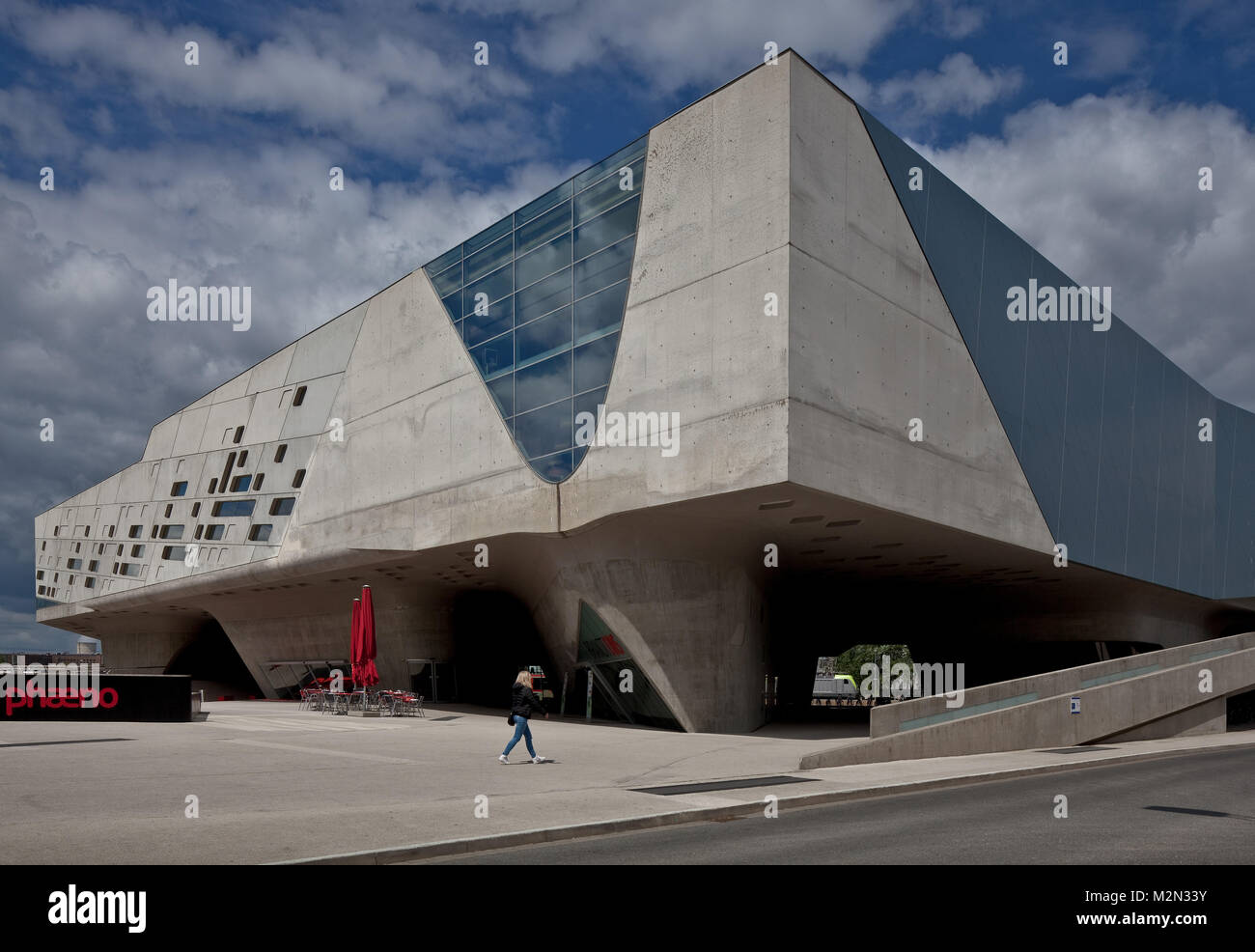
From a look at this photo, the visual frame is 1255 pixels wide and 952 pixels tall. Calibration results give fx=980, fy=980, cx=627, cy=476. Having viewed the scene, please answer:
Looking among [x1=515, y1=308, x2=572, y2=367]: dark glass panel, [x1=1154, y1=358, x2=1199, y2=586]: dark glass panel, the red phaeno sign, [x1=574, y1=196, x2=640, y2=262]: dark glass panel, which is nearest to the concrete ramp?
[x1=1154, y1=358, x2=1199, y2=586]: dark glass panel

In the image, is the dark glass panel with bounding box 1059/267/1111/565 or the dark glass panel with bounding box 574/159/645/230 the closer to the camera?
the dark glass panel with bounding box 574/159/645/230

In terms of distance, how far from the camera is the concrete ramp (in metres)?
18.5

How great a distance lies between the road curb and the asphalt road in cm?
15

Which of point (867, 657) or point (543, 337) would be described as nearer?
point (543, 337)

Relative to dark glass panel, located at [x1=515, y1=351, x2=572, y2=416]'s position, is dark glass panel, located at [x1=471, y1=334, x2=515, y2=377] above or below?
above

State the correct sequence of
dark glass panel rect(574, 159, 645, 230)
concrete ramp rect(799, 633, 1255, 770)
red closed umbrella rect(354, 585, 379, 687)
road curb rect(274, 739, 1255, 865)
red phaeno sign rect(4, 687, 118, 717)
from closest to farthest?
road curb rect(274, 739, 1255, 865) → concrete ramp rect(799, 633, 1255, 770) → red phaeno sign rect(4, 687, 118, 717) → dark glass panel rect(574, 159, 645, 230) → red closed umbrella rect(354, 585, 379, 687)

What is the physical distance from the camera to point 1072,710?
2169 cm

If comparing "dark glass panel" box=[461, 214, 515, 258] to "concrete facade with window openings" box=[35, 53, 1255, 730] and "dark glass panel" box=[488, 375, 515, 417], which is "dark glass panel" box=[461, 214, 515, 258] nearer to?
"concrete facade with window openings" box=[35, 53, 1255, 730]

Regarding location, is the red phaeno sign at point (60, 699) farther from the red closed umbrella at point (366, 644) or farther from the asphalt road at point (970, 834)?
the asphalt road at point (970, 834)

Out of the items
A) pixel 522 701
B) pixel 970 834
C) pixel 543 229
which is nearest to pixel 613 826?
pixel 970 834

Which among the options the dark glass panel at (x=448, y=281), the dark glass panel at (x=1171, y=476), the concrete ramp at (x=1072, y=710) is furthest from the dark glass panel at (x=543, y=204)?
the dark glass panel at (x=1171, y=476)

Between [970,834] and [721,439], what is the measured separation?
12752 mm

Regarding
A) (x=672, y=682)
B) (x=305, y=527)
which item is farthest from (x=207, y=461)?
(x=672, y=682)

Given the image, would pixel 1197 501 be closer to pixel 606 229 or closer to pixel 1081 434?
pixel 1081 434
